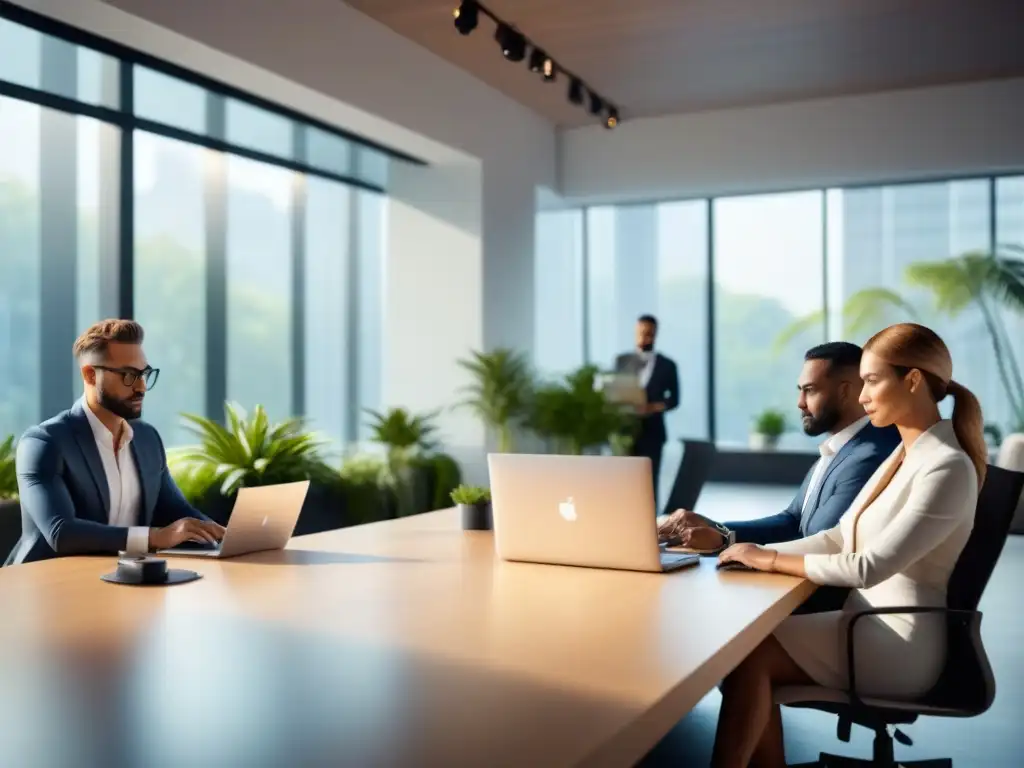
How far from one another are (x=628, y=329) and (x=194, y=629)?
11060mm

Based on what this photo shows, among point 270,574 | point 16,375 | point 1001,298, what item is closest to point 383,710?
point 270,574

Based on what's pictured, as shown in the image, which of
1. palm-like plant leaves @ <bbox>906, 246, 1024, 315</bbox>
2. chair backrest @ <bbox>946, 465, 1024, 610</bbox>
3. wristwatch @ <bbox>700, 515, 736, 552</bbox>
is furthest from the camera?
palm-like plant leaves @ <bbox>906, 246, 1024, 315</bbox>

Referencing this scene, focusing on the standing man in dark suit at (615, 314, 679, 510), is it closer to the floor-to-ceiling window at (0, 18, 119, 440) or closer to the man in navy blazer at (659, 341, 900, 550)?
the floor-to-ceiling window at (0, 18, 119, 440)

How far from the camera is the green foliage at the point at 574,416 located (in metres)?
9.62

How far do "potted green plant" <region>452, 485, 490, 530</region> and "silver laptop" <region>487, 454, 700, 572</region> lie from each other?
64 cm

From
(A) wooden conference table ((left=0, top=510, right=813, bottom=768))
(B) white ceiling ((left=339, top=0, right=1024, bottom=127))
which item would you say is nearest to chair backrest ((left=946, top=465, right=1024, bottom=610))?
(A) wooden conference table ((left=0, top=510, right=813, bottom=768))

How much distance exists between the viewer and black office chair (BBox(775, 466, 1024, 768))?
2498 mm

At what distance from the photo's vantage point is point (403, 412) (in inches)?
333

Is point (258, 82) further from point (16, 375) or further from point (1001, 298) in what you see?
point (1001, 298)

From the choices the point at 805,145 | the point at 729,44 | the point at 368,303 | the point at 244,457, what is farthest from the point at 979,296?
the point at 244,457

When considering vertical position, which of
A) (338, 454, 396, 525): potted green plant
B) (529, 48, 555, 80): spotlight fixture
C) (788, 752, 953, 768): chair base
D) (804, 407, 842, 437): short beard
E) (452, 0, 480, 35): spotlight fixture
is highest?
(529, 48, 555, 80): spotlight fixture

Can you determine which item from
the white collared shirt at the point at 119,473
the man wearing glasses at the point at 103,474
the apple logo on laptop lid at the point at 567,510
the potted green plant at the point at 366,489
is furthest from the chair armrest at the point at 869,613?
the potted green plant at the point at 366,489

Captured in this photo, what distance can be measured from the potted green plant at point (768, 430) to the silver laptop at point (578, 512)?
9.50m

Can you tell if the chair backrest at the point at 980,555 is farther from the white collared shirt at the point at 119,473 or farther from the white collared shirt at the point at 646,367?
the white collared shirt at the point at 646,367
